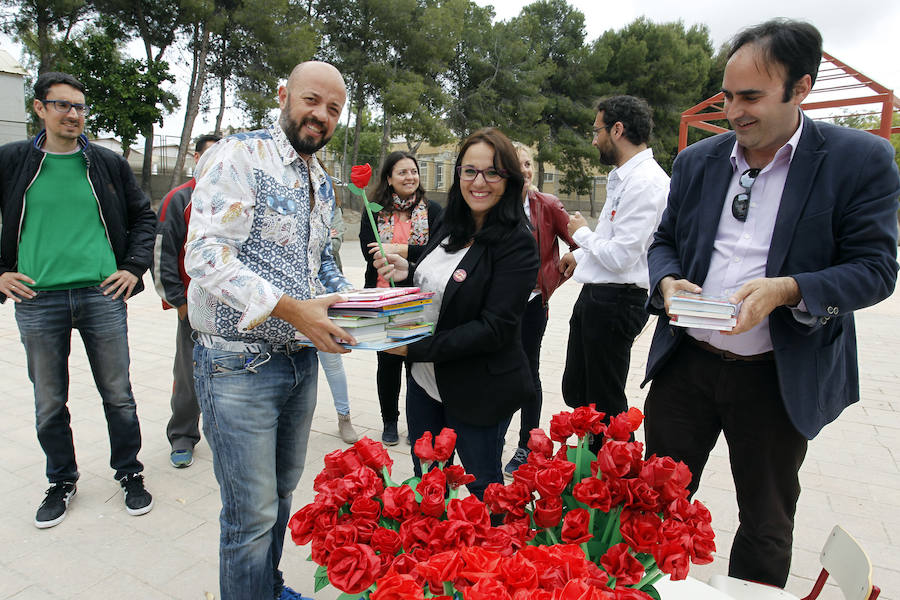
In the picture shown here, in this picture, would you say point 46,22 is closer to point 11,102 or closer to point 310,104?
point 11,102

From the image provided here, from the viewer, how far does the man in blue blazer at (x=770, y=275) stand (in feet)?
5.46

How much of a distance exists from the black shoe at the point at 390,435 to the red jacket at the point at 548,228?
140cm

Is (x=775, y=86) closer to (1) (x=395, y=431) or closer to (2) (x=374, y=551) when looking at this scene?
(2) (x=374, y=551)

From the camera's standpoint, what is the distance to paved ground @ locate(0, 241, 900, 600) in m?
2.49

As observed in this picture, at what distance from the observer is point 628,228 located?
299cm

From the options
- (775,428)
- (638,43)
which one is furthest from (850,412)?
(638,43)

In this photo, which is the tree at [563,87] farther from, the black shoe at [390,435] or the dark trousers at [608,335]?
the dark trousers at [608,335]

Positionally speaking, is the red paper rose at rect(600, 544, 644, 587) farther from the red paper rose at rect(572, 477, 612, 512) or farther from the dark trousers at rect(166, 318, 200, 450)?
the dark trousers at rect(166, 318, 200, 450)

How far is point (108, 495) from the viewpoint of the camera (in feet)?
10.3

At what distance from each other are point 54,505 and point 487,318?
252cm

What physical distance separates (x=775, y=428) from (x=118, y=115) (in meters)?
20.3

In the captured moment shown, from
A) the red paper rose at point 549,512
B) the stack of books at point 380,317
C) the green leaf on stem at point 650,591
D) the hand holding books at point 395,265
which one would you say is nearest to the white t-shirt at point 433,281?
the hand holding books at point 395,265

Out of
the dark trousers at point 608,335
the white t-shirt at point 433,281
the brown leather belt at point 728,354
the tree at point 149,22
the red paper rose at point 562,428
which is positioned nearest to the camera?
the red paper rose at point 562,428

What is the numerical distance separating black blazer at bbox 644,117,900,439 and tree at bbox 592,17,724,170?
3026 centimetres
